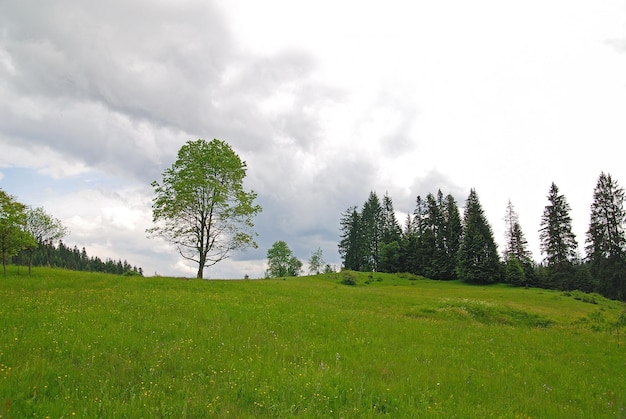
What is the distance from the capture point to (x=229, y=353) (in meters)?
9.47

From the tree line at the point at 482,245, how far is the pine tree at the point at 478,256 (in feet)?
0.62

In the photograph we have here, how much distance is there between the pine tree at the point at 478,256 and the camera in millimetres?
75438

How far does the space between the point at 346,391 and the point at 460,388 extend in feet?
10.3

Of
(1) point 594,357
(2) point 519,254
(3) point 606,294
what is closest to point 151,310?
(1) point 594,357

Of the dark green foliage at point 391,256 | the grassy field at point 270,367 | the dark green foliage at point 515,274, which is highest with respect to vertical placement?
the dark green foliage at point 391,256

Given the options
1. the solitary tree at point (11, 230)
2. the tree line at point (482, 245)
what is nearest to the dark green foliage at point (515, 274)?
the tree line at point (482, 245)

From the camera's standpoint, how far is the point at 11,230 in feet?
102

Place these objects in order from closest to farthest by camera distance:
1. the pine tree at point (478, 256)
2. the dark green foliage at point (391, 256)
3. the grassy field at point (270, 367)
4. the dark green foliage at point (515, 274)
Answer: the grassy field at point (270, 367), the dark green foliage at point (515, 274), the pine tree at point (478, 256), the dark green foliage at point (391, 256)

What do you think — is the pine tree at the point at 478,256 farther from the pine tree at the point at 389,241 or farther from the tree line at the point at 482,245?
the pine tree at the point at 389,241

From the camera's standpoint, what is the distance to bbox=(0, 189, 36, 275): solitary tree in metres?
30.5

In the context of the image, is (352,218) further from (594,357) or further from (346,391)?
(346,391)

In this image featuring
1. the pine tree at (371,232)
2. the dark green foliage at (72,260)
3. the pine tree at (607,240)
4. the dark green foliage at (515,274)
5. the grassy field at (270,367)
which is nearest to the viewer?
the grassy field at (270,367)

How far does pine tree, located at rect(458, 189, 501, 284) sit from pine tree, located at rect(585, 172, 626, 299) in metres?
16.5

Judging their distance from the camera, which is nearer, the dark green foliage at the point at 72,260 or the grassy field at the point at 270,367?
the grassy field at the point at 270,367
